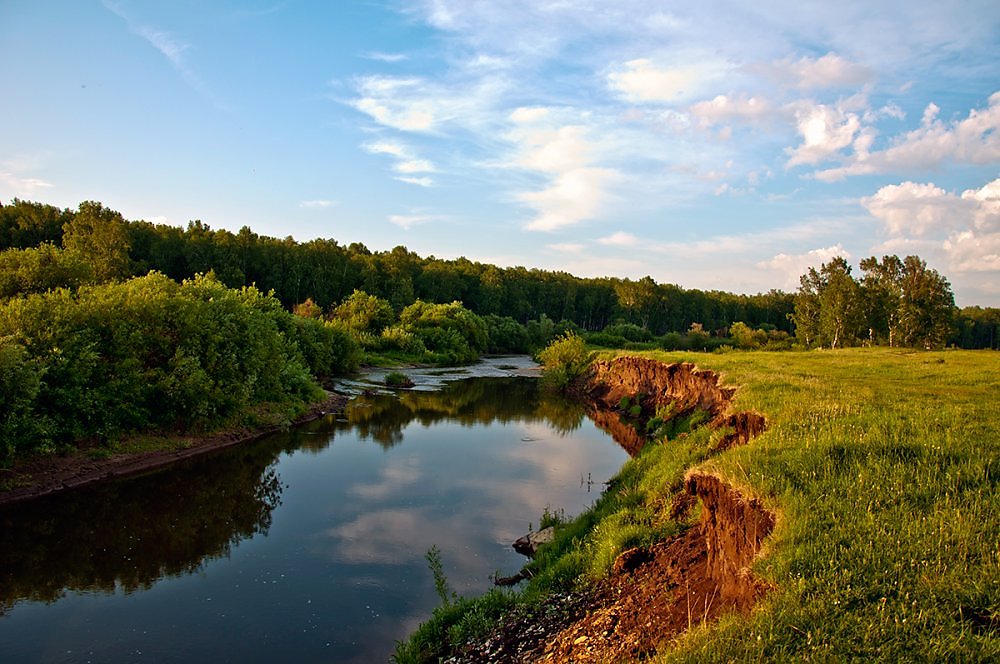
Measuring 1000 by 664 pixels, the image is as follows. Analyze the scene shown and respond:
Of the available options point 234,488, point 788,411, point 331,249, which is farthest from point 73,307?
point 331,249

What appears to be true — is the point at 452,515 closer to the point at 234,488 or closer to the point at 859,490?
the point at 234,488

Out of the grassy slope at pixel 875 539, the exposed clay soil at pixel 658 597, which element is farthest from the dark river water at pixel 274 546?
the grassy slope at pixel 875 539

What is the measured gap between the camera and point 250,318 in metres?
32.2

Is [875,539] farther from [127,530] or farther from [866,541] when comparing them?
[127,530]

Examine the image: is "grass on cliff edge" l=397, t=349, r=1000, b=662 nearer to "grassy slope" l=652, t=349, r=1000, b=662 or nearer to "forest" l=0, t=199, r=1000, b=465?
"grassy slope" l=652, t=349, r=1000, b=662

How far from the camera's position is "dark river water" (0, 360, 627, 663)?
12.2m

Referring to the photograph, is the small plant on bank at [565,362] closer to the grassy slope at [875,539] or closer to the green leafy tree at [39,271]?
the green leafy tree at [39,271]

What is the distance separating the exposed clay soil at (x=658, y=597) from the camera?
811 centimetres

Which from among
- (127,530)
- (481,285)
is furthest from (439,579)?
(481,285)

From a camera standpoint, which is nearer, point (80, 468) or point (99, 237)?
point (80, 468)

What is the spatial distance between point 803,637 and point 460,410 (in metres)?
36.4

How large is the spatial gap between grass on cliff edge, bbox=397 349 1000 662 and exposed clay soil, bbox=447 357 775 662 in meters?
0.43

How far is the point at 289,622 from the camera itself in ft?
42.0

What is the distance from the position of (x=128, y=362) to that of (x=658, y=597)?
23.0 meters
